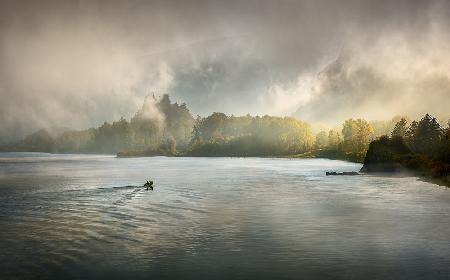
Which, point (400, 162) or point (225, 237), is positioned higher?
point (400, 162)

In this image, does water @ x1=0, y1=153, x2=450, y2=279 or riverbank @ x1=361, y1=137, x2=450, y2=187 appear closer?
water @ x1=0, y1=153, x2=450, y2=279

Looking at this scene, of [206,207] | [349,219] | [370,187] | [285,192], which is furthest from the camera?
[370,187]

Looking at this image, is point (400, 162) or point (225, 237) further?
point (400, 162)

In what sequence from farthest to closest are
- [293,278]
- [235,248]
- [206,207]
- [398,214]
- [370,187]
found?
1. [370,187]
2. [206,207]
3. [398,214]
4. [235,248]
5. [293,278]

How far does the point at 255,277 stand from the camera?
2623 cm

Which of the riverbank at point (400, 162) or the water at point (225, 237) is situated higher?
the riverbank at point (400, 162)

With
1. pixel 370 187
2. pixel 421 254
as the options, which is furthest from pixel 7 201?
pixel 370 187

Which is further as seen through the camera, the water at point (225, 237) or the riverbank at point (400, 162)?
the riverbank at point (400, 162)

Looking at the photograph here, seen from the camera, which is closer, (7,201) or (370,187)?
(7,201)

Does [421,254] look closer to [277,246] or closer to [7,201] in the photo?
[277,246]

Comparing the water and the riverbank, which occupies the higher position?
the riverbank

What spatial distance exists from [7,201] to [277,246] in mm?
46870

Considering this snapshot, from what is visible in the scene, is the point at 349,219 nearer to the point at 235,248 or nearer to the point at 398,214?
the point at 398,214

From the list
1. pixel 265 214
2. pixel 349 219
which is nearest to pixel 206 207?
pixel 265 214
